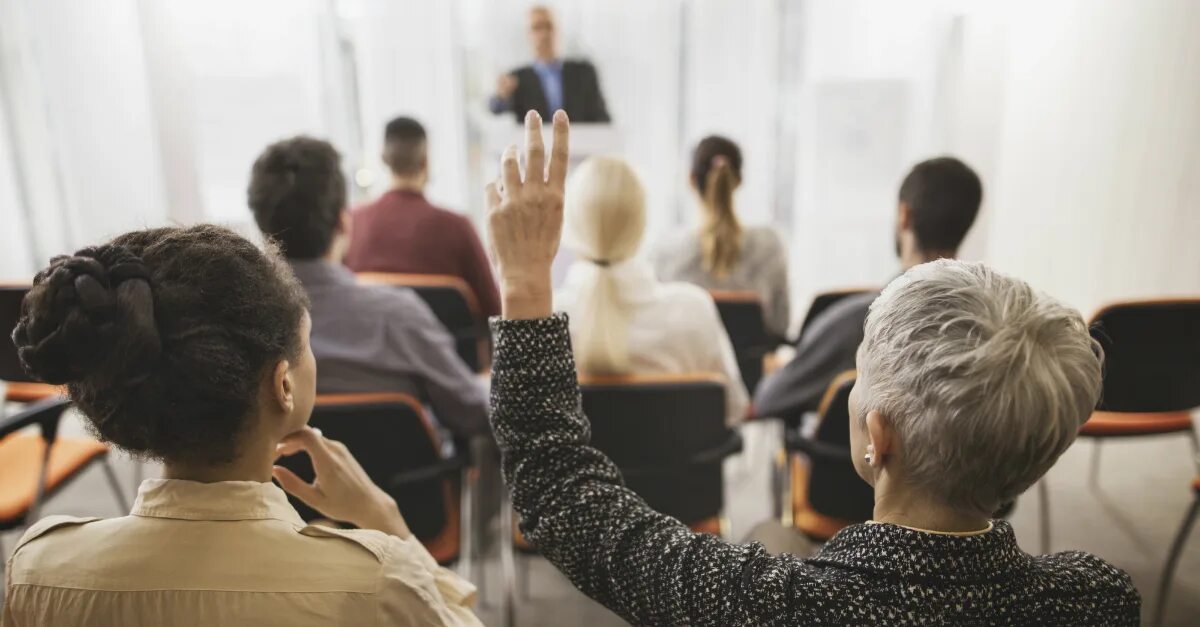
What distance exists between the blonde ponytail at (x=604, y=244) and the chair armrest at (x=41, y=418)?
1079 millimetres

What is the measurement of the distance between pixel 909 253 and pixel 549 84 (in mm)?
3043

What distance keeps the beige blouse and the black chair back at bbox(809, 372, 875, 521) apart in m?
1.07

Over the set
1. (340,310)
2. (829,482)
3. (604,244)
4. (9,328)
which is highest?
(604,244)

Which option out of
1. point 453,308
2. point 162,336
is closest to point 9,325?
point 453,308

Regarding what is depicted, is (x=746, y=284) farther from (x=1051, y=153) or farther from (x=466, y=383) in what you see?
(x=1051, y=153)

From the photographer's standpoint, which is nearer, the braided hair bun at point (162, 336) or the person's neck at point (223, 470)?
the braided hair bun at point (162, 336)

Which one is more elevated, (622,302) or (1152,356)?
(622,302)

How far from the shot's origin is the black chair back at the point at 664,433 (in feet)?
4.89

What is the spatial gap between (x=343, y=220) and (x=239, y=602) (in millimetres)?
1212

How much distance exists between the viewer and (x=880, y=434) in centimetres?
67

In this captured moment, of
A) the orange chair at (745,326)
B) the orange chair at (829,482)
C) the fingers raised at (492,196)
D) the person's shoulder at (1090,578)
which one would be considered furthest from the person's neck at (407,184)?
the person's shoulder at (1090,578)

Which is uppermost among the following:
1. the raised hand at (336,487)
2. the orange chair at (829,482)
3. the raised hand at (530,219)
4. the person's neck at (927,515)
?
the raised hand at (530,219)

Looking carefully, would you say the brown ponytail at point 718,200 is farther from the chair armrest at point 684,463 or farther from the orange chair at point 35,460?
the orange chair at point 35,460

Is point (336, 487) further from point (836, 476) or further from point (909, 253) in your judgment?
point (909, 253)
